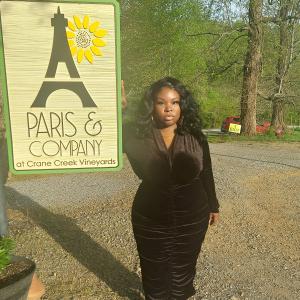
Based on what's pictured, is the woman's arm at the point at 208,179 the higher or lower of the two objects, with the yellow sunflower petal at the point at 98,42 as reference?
lower

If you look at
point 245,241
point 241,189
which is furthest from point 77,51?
point 241,189

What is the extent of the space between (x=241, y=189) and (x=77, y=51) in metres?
5.50

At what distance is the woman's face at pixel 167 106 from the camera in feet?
6.60

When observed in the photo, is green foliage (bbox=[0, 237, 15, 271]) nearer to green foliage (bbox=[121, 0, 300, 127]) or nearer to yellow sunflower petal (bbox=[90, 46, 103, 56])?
yellow sunflower petal (bbox=[90, 46, 103, 56])

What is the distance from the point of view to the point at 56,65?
4.90ft

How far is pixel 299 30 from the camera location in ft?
49.1

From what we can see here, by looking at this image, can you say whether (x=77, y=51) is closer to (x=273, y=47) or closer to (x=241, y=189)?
(x=241, y=189)

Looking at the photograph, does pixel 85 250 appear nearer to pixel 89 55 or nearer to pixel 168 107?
pixel 168 107

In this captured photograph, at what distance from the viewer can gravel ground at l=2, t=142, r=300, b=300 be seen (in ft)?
9.95

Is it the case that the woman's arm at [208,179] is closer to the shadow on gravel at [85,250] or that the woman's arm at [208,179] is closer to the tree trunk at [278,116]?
the shadow on gravel at [85,250]

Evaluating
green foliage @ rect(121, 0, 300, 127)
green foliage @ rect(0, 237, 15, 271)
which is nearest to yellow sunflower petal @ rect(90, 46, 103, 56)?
green foliage @ rect(0, 237, 15, 271)

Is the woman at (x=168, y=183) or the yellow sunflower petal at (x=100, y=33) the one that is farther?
the woman at (x=168, y=183)

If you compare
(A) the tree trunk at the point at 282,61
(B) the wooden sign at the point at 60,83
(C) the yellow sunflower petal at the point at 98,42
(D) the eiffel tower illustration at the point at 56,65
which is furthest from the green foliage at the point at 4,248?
Result: (A) the tree trunk at the point at 282,61

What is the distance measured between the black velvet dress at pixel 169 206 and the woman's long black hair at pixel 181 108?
6 cm
